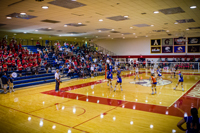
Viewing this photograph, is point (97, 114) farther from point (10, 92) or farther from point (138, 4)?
point (10, 92)

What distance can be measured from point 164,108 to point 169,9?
659 centimetres

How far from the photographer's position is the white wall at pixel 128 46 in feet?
109

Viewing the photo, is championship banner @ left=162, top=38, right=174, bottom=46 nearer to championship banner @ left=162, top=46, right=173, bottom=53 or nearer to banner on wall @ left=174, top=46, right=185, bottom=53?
championship banner @ left=162, top=46, right=173, bottom=53

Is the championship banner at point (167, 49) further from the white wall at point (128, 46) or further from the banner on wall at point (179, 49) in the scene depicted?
the white wall at point (128, 46)

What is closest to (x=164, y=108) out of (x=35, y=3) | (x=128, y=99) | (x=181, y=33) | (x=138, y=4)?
(x=128, y=99)

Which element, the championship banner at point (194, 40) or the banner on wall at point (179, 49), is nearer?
the championship banner at point (194, 40)

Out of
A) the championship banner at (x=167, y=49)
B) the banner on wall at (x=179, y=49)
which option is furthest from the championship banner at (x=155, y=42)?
the banner on wall at (x=179, y=49)

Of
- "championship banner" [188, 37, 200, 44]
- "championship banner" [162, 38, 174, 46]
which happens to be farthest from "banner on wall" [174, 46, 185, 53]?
"championship banner" [188, 37, 200, 44]

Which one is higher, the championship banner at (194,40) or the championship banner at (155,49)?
the championship banner at (194,40)

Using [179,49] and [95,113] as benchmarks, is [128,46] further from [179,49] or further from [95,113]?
[95,113]

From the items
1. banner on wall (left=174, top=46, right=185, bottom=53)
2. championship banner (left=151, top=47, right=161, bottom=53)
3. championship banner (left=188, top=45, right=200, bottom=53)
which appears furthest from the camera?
championship banner (left=151, top=47, right=161, bottom=53)

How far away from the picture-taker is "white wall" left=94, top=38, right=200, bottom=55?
3312 cm

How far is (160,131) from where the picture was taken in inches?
234

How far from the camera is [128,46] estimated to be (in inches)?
1375
